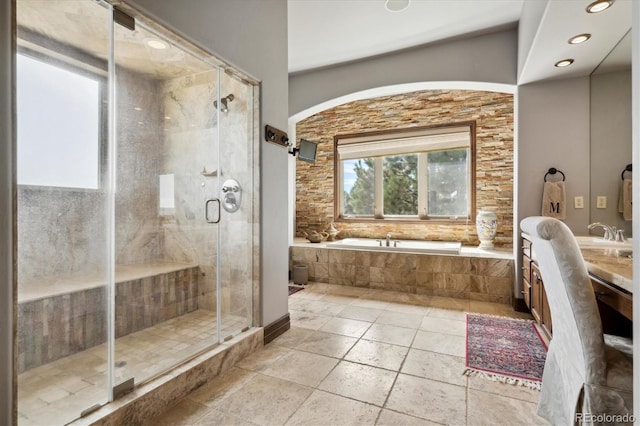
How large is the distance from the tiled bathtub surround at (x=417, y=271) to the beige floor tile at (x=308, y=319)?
4.00 feet

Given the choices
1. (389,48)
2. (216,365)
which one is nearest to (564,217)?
(389,48)

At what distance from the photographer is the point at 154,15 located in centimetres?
164

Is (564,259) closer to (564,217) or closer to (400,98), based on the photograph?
(564,217)

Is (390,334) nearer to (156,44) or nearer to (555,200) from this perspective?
(555,200)

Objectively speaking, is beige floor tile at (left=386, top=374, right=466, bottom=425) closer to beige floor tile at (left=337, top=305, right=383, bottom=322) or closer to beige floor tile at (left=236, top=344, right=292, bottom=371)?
beige floor tile at (left=236, top=344, right=292, bottom=371)

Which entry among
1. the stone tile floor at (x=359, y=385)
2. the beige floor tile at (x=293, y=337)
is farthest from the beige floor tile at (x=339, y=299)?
the beige floor tile at (x=293, y=337)

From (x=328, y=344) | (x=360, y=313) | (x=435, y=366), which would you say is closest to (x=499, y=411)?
(x=435, y=366)

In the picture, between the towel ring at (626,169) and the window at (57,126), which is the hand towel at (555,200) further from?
the window at (57,126)

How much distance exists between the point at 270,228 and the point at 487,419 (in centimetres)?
190

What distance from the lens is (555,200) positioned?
3076mm

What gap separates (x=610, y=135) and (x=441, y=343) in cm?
250

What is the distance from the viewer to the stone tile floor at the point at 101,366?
1400 millimetres

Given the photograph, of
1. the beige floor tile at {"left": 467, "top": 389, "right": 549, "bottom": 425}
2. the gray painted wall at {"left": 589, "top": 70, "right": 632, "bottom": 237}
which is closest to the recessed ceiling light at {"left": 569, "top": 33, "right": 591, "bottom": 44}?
the gray painted wall at {"left": 589, "top": 70, "right": 632, "bottom": 237}

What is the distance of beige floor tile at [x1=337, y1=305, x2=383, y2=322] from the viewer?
310 cm
